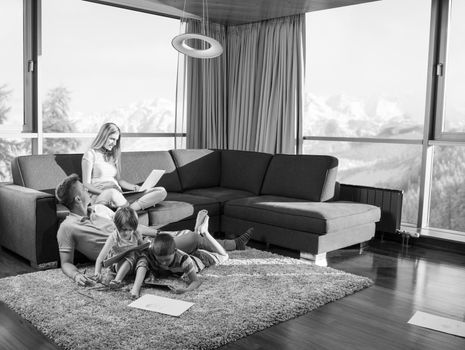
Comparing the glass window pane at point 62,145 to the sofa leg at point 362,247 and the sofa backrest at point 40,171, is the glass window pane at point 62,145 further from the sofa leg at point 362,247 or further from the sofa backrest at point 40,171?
the sofa leg at point 362,247

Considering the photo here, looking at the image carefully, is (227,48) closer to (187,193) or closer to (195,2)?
(195,2)

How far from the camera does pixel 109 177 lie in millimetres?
4410

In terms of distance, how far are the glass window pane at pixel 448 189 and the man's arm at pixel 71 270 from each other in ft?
11.1

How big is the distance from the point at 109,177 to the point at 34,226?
2.74 ft

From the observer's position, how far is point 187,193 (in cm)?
513

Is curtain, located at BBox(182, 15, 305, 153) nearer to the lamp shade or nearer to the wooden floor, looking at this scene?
the lamp shade

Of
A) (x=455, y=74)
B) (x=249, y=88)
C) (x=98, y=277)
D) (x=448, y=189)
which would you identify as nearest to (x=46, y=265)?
(x=98, y=277)

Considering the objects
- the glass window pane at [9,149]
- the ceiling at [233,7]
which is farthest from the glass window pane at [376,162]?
the glass window pane at [9,149]

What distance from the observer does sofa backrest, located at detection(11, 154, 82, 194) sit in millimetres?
4270

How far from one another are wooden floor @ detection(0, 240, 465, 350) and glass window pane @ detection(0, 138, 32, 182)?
128 cm

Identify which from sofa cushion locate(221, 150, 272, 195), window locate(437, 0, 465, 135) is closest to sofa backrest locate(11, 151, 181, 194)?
sofa cushion locate(221, 150, 272, 195)

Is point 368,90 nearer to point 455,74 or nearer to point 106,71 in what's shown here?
point 455,74

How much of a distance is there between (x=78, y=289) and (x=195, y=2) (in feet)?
11.3

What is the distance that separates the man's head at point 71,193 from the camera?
3.60 metres
